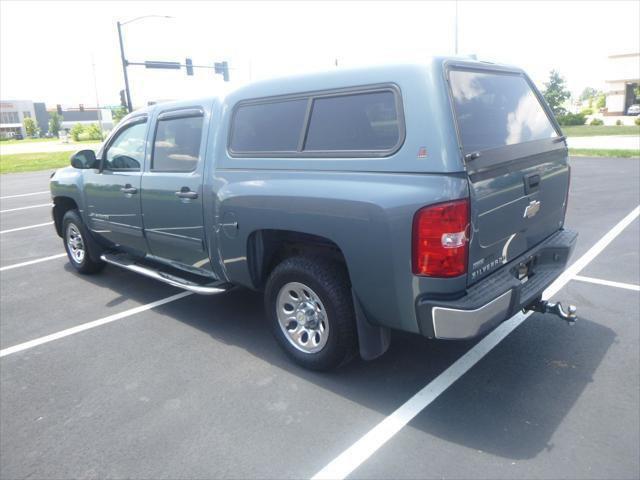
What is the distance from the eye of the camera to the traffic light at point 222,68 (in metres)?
29.8

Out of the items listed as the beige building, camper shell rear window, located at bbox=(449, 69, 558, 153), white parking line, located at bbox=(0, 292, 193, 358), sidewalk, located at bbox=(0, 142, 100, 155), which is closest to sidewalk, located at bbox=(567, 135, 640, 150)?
camper shell rear window, located at bbox=(449, 69, 558, 153)

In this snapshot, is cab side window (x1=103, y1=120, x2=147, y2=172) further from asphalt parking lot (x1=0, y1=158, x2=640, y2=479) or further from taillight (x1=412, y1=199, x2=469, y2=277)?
taillight (x1=412, y1=199, x2=469, y2=277)

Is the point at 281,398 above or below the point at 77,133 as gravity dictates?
below

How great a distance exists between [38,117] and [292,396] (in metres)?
153

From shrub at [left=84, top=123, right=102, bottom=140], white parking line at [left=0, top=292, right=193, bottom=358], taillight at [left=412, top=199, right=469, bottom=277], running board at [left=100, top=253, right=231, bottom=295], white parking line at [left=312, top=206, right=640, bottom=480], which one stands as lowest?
white parking line at [left=312, top=206, right=640, bottom=480]

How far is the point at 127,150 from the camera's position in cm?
521

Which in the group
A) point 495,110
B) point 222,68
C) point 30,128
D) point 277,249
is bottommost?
point 277,249

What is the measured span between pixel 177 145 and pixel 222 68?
1087 inches

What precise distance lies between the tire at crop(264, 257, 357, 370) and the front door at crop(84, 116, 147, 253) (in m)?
1.93

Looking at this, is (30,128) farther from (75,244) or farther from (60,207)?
(75,244)

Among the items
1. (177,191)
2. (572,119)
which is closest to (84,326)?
(177,191)

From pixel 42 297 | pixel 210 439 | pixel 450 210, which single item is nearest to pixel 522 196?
pixel 450 210

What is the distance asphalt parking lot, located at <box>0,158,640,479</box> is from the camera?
9.21 ft

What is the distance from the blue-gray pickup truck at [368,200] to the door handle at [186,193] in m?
0.02
